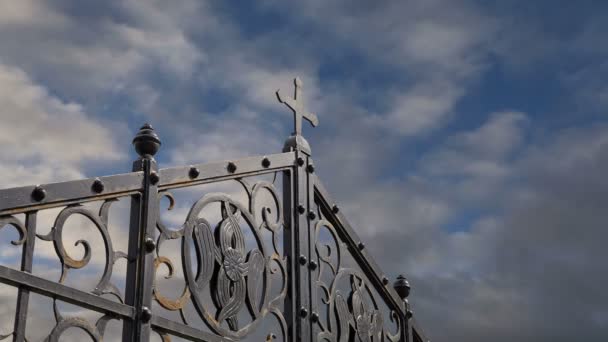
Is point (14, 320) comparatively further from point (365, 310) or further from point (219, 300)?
point (365, 310)

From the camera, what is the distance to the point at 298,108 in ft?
21.2

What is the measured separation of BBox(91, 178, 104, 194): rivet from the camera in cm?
458

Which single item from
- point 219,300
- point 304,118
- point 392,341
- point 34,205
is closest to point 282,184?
point 304,118

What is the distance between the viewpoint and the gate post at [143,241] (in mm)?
4582

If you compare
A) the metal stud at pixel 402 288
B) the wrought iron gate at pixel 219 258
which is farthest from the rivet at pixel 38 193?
the metal stud at pixel 402 288

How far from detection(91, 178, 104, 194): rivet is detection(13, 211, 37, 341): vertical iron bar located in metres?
0.38

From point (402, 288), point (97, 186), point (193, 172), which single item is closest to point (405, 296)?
point (402, 288)

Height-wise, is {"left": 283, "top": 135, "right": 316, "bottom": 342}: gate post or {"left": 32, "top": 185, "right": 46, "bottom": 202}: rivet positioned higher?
{"left": 283, "top": 135, "right": 316, "bottom": 342}: gate post

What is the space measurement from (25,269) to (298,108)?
274 cm

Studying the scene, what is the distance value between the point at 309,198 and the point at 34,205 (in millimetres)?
2241

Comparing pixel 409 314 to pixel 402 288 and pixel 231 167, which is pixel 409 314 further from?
pixel 231 167

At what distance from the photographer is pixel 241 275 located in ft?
17.7

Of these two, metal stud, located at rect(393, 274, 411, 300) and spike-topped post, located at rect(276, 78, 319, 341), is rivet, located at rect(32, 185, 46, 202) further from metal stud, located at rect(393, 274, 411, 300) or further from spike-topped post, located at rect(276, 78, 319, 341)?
metal stud, located at rect(393, 274, 411, 300)

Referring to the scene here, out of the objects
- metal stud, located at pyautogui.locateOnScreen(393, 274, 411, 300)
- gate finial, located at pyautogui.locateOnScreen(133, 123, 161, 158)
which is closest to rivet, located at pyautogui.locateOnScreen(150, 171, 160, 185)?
gate finial, located at pyautogui.locateOnScreen(133, 123, 161, 158)
